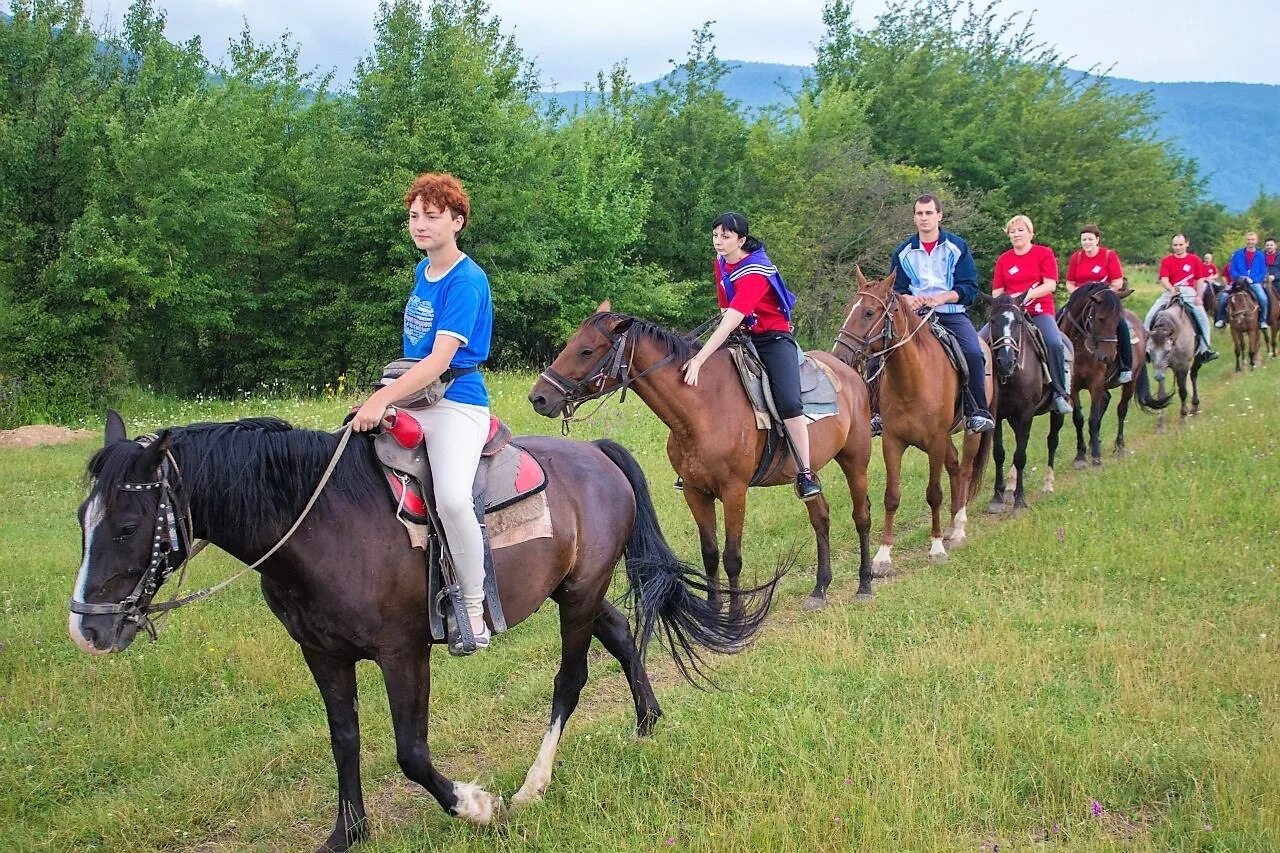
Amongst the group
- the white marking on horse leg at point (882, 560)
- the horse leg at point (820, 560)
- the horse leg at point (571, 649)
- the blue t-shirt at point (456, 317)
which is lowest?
the white marking on horse leg at point (882, 560)

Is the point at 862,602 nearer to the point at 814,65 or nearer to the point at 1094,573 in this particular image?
the point at 1094,573

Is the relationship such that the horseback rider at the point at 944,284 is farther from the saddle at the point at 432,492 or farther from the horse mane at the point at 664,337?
the saddle at the point at 432,492

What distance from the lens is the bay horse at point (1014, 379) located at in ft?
34.6

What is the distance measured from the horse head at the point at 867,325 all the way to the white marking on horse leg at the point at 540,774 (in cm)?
482

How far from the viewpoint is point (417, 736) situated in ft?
13.3

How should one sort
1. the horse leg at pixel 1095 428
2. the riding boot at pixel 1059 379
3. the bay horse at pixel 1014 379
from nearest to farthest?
1. the bay horse at pixel 1014 379
2. the riding boot at pixel 1059 379
3. the horse leg at pixel 1095 428

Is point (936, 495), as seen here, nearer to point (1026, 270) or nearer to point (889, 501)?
point (889, 501)

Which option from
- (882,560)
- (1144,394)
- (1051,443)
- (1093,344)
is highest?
(1093,344)

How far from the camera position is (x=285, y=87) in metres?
30.9

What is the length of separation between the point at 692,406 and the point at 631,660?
95.1 inches

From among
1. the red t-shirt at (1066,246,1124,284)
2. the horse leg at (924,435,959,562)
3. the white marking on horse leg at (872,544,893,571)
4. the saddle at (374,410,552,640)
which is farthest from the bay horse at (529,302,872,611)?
the red t-shirt at (1066,246,1124,284)

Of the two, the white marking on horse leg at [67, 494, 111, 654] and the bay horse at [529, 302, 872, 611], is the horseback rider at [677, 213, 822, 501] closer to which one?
the bay horse at [529, 302, 872, 611]

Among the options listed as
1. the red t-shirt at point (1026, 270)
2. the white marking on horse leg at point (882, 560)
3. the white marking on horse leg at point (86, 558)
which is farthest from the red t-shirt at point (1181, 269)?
the white marking on horse leg at point (86, 558)

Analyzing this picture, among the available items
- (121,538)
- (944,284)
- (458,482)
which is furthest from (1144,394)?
(121,538)
